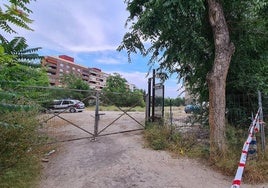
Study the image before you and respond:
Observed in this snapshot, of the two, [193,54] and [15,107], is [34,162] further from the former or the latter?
[193,54]

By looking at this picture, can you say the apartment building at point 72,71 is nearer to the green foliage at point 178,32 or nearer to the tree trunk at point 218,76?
the green foliage at point 178,32

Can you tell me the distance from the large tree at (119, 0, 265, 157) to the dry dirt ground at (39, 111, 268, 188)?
1124 mm

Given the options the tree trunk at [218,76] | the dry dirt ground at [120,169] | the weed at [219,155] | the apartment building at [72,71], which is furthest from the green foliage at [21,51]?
the apartment building at [72,71]

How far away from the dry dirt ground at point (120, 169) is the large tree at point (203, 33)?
1124 millimetres

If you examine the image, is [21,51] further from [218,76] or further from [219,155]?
[219,155]

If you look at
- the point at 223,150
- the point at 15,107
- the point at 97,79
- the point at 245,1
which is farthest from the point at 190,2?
the point at 97,79

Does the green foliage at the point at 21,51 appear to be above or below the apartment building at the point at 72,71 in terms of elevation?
below

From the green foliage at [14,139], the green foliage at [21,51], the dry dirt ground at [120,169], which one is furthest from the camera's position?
the dry dirt ground at [120,169]

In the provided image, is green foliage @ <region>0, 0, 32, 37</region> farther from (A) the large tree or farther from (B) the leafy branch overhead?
(A) the large tree

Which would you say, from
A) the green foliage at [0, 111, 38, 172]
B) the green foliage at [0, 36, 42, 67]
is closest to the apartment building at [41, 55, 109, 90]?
the green foliage at [0, 111, 38, 172]

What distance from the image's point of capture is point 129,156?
22.7 ft

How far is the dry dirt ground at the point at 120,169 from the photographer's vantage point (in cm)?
525

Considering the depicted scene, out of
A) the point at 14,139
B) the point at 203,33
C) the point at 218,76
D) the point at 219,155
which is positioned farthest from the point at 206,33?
the point at 14,139

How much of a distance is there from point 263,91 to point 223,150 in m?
2.77
